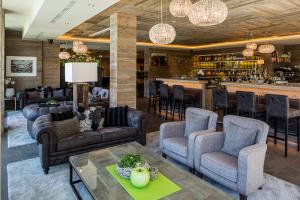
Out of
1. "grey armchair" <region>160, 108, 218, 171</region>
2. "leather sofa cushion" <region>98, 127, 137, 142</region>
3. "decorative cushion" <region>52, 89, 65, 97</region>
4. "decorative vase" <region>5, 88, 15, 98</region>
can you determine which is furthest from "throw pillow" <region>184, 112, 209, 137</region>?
"decorative vase" <region>5, 88, 15, 98</region>

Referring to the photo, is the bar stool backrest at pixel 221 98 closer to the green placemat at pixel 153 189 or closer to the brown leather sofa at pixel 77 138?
the brown leather sofa at pixel 77 138

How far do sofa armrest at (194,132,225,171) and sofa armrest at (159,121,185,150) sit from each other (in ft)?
2.42

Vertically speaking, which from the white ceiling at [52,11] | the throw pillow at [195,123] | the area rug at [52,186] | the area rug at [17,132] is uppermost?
the white ceiling at [52,11]

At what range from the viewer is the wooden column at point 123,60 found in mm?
5469

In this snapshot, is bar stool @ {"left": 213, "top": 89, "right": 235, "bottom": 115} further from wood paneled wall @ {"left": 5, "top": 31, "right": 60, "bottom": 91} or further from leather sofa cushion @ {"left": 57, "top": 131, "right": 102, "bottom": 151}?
wood paneled wall @ {"left": 5, "top": 31, "right": 60, "bottom": 91}

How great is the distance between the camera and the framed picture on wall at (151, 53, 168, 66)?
1245 centimetres

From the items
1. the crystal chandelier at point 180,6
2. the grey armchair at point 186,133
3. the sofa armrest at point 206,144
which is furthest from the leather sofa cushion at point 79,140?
the crystal chandelier at point 180,6

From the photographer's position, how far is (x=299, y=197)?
111 inches

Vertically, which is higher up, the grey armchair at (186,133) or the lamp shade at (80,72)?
the lamp shade at (80,72)

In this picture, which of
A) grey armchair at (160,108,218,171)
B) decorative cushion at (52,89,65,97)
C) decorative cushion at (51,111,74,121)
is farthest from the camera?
decorative cushion at (52,89,65,97)

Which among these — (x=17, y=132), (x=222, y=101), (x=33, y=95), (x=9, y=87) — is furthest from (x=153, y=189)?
(x=9, y=87)

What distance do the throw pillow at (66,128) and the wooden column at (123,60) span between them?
168cm

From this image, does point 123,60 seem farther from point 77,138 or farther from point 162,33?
point 77,138

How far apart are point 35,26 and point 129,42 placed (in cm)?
288
